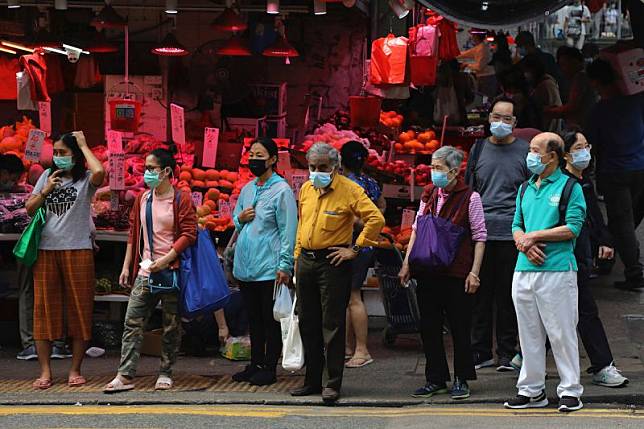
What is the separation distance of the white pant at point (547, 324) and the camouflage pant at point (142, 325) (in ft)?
8.85

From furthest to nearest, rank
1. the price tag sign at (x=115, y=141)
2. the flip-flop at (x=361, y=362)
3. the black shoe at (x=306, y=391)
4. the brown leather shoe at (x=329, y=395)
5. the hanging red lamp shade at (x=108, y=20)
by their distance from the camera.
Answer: the hanging red lamp shade at (x=108, y=20), the price tag sign at (x=115, y=141), the flip-flop at (x=361, y=362), the black shoe at (x=306, y=391), the brown leather shoe at (x=329, y=395)

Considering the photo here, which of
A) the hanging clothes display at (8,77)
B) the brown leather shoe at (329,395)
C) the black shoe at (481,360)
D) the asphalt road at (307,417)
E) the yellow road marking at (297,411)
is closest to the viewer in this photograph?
the asphalt road at (307,417)

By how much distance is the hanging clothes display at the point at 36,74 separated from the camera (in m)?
12.4

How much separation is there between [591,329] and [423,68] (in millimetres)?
4288

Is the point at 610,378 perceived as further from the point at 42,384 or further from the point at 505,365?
the point at 42,384

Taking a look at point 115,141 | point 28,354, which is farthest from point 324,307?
point 115,141

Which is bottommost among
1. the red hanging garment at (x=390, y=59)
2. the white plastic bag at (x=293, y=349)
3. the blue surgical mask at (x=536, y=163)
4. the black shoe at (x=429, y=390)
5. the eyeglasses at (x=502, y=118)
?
the black shoe at (x=429, y=390)

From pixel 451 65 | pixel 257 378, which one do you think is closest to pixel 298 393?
pixel 257 378

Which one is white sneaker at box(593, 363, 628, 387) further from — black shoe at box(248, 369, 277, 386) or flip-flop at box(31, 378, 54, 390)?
flip-flop at box(31, 378, 54, 390)

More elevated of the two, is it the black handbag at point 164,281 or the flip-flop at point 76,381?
the black handbag at point 164,281

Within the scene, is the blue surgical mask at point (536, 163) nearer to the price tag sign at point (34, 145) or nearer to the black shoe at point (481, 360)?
the black shoe at point (481, 360)

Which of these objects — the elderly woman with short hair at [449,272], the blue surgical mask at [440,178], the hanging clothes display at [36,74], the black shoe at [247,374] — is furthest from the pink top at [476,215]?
the hanging clothes display at [36,74]

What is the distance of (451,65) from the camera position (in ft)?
53.0

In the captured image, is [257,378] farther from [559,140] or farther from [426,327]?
[559,140]
